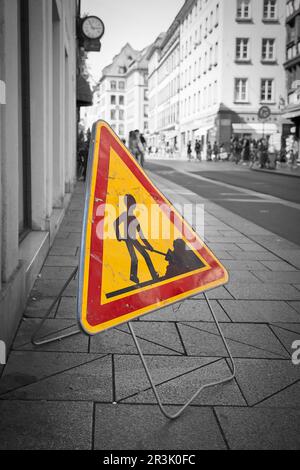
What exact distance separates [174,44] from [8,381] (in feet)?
274

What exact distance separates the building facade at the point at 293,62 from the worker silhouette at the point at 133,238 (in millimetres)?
38954

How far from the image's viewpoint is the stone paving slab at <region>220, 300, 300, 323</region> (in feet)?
14.9

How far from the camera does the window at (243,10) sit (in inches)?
2057

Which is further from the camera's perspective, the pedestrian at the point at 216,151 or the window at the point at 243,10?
the window at the point at 243,10

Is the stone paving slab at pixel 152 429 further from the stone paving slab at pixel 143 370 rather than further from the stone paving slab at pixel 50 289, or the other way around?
A: the stone paving slab at pixel 50 289

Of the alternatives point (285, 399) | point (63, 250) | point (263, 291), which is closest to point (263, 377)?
point (285, 399)

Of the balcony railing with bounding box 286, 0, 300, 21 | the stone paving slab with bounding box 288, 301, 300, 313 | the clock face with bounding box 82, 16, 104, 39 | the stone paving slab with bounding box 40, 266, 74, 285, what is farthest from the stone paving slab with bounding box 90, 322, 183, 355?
the balcony railing with bounding box 286, 0, 300, 21

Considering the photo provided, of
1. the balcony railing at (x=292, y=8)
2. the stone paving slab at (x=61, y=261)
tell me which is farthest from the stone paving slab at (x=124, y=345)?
the balcony railing at (x=292, y=8)

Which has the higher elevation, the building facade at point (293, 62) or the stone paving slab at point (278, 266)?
the building facade at point (293, 62)

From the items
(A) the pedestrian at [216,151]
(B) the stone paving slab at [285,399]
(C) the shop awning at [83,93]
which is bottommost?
(B) the stone paving slab at [285,399]

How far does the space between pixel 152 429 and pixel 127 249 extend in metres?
0.88

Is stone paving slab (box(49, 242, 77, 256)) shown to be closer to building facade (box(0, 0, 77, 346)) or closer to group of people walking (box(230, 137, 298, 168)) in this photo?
building facade (box(0, 0, 77, 346))

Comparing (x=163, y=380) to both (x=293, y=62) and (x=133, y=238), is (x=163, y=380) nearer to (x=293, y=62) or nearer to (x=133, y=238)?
(x=133, y=238)

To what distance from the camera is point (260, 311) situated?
15.7 feet
